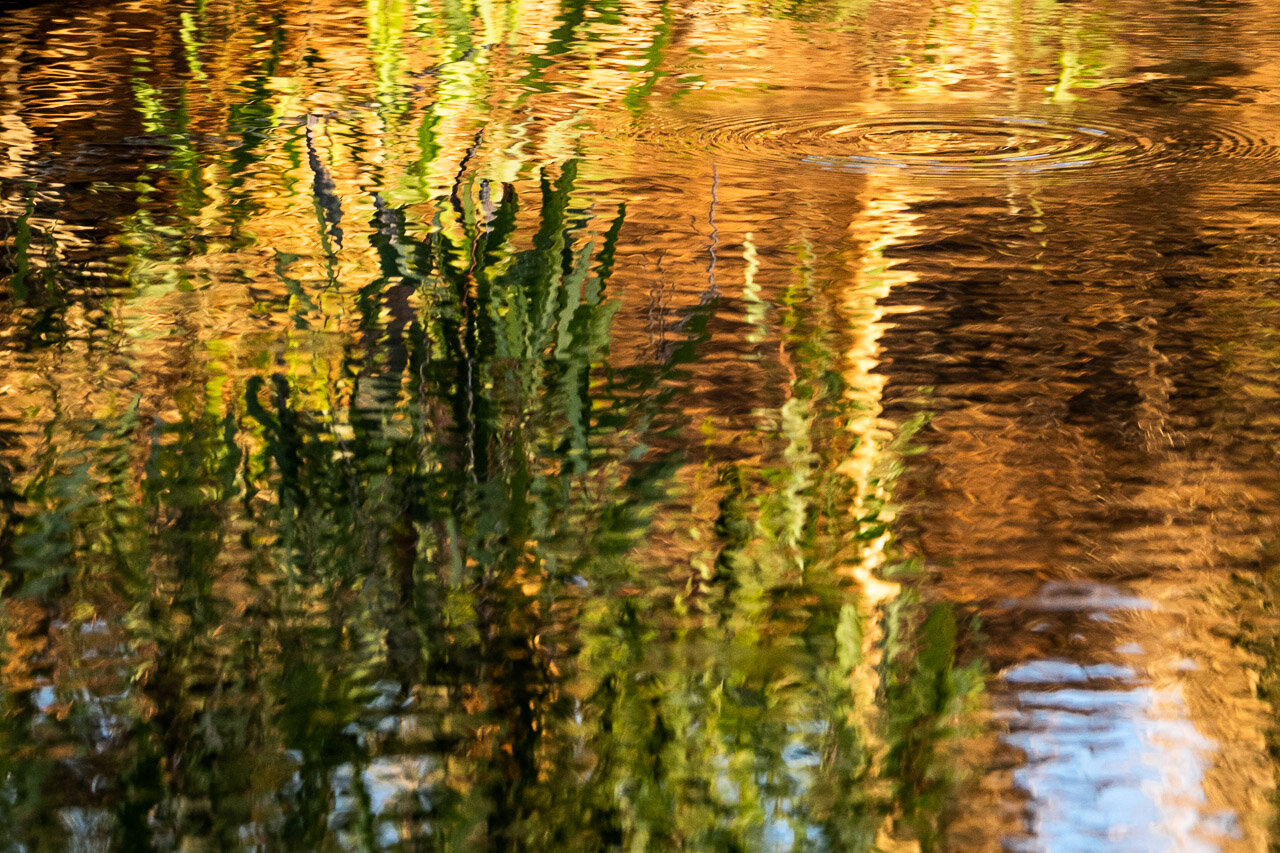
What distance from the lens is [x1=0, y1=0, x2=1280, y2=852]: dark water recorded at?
690 millimetres

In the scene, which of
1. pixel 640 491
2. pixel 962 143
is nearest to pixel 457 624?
pixel 640 491

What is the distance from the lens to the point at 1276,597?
85cm

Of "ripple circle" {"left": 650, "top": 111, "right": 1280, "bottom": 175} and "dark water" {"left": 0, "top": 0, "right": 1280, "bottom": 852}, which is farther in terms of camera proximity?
"ripple circle" {"left": 650, "top": 111, "right": 1280, "bottom": 175}

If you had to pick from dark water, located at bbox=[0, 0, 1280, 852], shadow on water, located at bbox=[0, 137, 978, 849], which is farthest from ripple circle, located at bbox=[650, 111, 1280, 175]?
shadow on water, located at bbox=[0, 137, 978, 849]

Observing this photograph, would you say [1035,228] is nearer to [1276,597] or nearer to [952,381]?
[952,381]

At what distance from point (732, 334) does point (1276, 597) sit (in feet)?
1.77

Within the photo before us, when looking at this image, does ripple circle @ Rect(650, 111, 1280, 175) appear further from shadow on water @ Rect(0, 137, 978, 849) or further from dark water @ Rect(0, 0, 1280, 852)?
shadow on water @ Rect(0, 137, 978, 849)

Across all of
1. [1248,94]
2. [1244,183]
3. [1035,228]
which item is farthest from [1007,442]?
[1248,94]

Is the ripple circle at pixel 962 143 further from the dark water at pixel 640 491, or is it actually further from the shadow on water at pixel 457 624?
the shadow on water at pixel 457 624

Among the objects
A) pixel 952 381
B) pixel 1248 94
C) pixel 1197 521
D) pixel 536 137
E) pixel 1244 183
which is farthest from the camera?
pixel 1248 94

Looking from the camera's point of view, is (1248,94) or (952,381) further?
(1248,94)

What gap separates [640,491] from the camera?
3.24 ft

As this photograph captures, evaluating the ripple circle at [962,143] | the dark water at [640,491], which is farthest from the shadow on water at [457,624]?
the ripple circle at [962,143]

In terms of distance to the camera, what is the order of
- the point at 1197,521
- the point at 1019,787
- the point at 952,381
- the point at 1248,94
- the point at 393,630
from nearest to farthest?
the point at 1019,787 → the point at 393,630 → the point at 1197,521 → the point at 952,381 → the point at 1248,94
